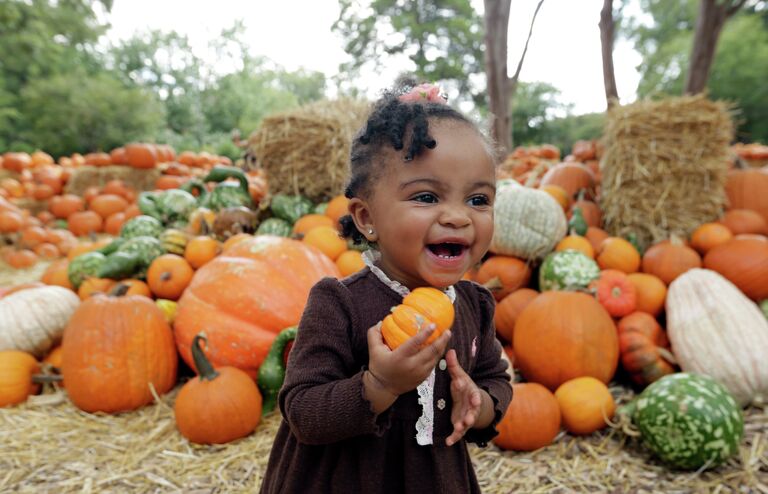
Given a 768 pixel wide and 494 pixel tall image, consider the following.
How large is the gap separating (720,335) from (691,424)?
0.84 m

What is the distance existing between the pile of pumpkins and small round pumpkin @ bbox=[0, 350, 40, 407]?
3 cm

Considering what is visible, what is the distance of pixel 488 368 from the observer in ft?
4.34

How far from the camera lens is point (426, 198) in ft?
3.30

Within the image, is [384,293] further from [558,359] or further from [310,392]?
[558,359]

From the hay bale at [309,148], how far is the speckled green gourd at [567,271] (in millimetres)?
2149

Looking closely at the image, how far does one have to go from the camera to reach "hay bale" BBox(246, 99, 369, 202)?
15.1 feet

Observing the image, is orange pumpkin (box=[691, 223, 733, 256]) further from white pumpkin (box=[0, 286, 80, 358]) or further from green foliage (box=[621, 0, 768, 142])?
green foliage (box=[621, 0, 768, 142])

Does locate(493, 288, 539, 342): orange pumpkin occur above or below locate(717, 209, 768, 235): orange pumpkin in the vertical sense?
below

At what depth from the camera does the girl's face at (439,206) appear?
977 mm

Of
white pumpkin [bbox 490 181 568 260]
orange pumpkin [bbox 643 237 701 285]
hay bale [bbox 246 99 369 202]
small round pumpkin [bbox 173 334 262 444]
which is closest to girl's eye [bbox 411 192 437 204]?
small round pumpkin [bbox 173 334 262 444]

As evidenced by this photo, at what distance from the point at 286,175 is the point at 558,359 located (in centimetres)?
317

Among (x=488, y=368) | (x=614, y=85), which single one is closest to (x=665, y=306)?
(x=488, y=368)

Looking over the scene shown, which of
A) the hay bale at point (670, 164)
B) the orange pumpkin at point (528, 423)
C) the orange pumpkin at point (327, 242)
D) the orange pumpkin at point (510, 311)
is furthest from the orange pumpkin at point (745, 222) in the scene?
the orange pumpkin at point (327, 242)

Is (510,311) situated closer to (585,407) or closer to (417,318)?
(585,407)
